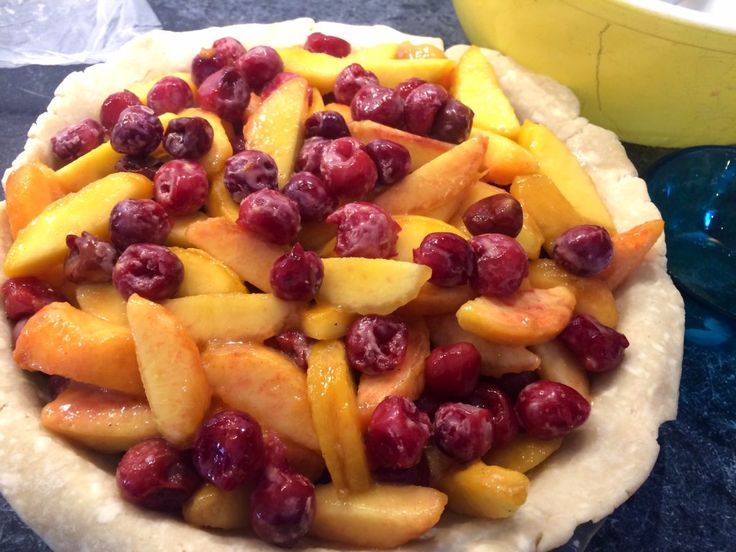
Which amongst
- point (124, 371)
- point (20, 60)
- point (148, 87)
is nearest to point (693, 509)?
point (124, 371)

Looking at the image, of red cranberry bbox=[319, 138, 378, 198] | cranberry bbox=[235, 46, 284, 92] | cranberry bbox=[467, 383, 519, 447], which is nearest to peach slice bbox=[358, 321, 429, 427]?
cranberry bbox=[467, 383, 519, 447]

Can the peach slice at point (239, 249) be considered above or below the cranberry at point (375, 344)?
above

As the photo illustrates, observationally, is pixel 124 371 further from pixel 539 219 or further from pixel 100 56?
pixel 100 56

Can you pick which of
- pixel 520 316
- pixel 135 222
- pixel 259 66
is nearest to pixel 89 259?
pixel 135 222

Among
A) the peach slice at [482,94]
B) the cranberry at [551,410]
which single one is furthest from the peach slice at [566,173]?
the cranberry at [551,410]

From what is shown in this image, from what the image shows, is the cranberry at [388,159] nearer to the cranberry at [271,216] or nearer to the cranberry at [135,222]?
the cranberry at [271,216]

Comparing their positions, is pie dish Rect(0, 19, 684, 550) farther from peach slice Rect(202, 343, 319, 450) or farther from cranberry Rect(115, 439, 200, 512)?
peach slice Rect(202, 343, 319, 450)
